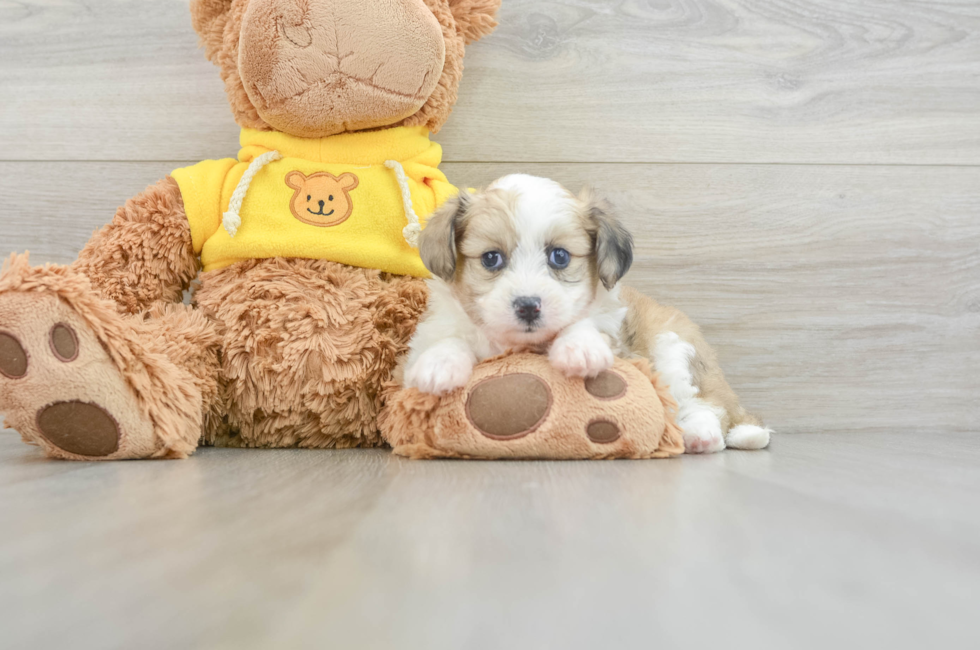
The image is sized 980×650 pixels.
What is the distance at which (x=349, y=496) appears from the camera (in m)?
0.82

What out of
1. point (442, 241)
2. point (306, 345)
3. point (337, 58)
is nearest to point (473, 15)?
point (337, 58)

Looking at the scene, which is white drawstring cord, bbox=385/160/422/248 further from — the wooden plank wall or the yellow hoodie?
the wooden plank wall

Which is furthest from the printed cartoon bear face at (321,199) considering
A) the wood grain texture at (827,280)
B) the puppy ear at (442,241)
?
the wood grain texture at (827,280)

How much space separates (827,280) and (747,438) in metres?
0.64

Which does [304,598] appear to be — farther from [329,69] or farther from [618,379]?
[329,69]

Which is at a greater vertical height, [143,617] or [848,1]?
[848,1]

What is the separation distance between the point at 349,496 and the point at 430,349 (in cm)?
46

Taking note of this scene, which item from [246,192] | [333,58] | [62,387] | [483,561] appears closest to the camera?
[483,561]

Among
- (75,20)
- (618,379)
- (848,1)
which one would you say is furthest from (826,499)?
(75,20)

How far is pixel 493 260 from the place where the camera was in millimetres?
1269

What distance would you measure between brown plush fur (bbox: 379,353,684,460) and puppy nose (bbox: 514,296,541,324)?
80mm

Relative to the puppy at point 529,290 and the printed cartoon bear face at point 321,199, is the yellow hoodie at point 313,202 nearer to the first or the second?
the printed cartoon bear face at point 321,199

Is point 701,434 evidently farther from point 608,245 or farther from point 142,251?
point 142,251

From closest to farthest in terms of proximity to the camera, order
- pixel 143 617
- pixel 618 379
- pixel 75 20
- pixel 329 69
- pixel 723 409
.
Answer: pixel 143 617
pixel 618 379
pixel 329 69
pixel 723 409
pixel 75 20
